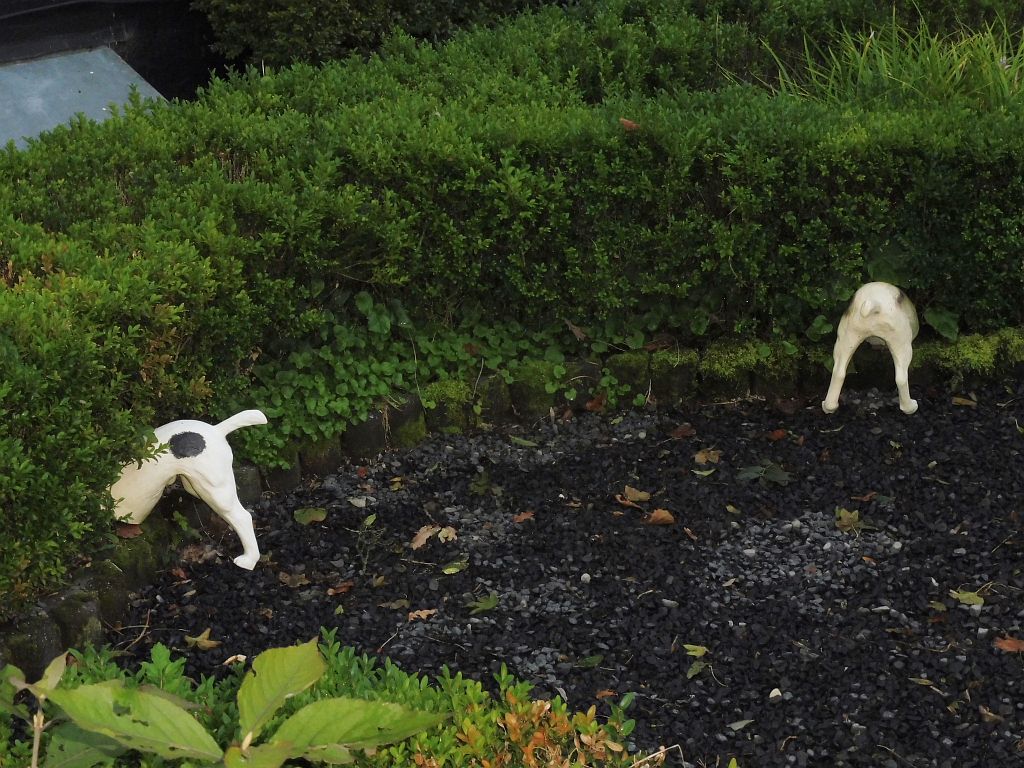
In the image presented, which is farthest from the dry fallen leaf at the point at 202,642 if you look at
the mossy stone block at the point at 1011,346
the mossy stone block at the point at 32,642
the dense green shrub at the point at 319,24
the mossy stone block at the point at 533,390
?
the dense green shrub at the point at 319,24

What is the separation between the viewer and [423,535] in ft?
14.8

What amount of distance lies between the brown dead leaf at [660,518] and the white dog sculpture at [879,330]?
3.03 ft

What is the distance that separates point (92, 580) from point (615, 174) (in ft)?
8.39

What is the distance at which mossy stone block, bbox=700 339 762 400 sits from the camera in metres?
5.18

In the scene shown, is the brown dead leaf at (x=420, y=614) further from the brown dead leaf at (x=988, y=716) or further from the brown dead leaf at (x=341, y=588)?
the brown dead leaf at (x=988, y=716)

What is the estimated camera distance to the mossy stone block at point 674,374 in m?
5.24

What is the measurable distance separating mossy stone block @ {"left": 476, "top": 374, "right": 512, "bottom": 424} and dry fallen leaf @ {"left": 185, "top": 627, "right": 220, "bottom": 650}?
5.36 ft

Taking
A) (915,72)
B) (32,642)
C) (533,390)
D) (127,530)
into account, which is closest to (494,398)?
(533,390)

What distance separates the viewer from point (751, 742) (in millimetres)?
3494

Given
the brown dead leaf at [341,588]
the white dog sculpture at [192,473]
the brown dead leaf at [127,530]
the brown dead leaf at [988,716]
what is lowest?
the brown dead leaf at [988,716]

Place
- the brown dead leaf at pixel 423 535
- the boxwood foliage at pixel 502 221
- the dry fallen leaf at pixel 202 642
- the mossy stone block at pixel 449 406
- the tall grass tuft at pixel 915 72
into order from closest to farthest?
1. the dry fallen leaf at pixel 202 642
2. the brown dead leaf at pixel 423 535
3. the boxwood foliage at pixel 502 221
4. the mossy stone block at pixel 449 406
5. the tall grass tuft at pixel 915 72

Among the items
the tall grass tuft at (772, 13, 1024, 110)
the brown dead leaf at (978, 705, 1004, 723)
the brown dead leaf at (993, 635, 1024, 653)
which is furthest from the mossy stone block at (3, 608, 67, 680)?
the tall grass tuft at (772, 13, 1024, 110)

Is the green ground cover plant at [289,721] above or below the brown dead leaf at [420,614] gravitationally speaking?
above

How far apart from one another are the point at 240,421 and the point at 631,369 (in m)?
1.83
